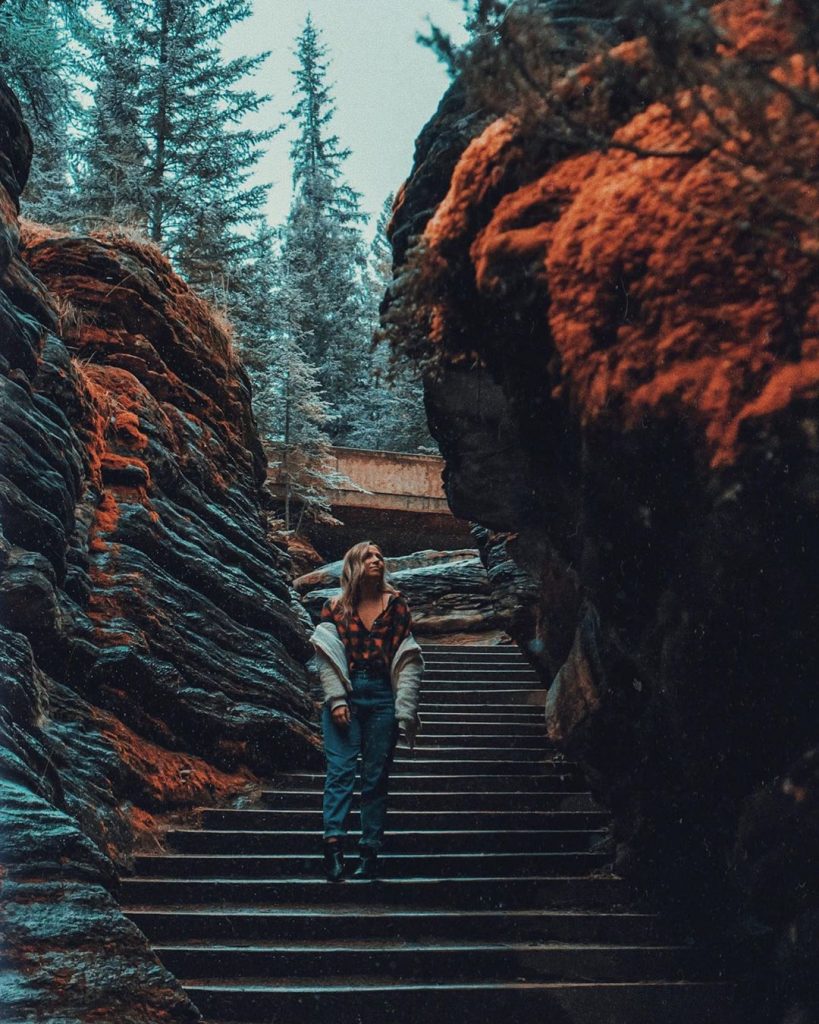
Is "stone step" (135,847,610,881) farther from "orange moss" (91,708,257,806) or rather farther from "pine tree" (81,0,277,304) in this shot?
"pine tree" (81,0,277,304)

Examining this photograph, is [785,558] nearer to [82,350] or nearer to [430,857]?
[430,857]

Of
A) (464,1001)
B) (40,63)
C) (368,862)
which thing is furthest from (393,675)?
(40,63)

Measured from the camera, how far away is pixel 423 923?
5645 mm

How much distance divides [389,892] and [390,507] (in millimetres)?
17726

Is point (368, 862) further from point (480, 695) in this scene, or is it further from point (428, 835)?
point (480, 695)

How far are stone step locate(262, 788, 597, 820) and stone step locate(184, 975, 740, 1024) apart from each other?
2708 millimetres

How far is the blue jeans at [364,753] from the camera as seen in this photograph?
Answer: 19.3ft

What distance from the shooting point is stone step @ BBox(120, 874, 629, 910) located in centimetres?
589

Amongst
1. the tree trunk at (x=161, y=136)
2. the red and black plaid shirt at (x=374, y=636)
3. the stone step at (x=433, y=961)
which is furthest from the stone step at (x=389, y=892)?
the tree trunk at (x=161, y=136)

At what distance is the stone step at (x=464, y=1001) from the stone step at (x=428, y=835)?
1957 mm

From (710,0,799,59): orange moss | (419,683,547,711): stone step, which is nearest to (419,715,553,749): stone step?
(419,683,547,711): stone step

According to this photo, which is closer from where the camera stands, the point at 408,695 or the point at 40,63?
the point at 408,695

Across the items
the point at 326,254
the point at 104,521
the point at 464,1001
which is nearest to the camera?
the point at 464,1001

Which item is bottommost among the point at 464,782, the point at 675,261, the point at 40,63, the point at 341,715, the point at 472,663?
the point at 472,663
